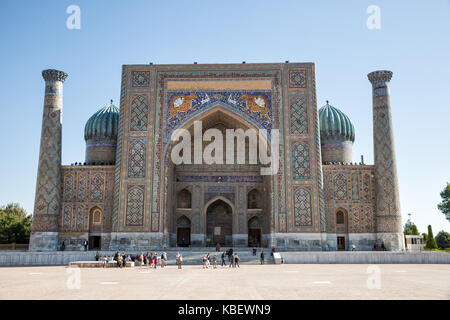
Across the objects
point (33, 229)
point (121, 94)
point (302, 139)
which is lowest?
point (33, 229)

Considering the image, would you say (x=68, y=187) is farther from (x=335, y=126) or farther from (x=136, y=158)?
(x=335, y=126)

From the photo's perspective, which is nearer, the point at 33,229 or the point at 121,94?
the point at 33,229

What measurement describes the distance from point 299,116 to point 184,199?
6.39 m

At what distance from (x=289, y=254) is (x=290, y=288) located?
7.97m

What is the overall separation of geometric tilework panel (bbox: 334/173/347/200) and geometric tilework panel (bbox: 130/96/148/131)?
7.92m

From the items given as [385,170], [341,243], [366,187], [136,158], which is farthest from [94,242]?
[385,170]

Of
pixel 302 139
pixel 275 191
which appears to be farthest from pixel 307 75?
pixel 275 191

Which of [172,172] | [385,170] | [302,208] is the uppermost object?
[172,172]

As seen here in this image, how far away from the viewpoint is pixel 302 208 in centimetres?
1717

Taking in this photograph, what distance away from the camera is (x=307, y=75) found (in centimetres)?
1842

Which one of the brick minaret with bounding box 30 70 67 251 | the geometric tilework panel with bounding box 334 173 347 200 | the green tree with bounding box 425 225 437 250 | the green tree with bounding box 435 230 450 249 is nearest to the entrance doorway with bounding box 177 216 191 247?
the brick minaret with bounding box 30 70 67 251

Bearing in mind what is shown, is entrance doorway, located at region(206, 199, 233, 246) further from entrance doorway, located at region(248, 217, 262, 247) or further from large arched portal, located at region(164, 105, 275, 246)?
entrance doorway, located at region(248, 217, 262, 247)
